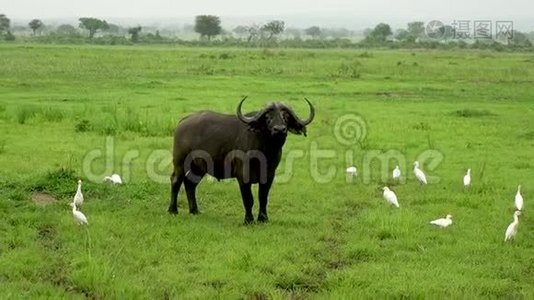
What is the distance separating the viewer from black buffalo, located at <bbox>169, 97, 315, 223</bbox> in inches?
361

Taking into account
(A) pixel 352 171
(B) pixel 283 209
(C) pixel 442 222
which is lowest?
(B) pixel 283 209

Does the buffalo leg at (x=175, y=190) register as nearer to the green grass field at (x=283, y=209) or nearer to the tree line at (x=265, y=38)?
the green grass field at (x=283, y=209)

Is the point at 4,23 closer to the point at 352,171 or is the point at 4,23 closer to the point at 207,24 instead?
the point at 207,24

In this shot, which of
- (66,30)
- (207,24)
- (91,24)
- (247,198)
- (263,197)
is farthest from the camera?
(66,30)

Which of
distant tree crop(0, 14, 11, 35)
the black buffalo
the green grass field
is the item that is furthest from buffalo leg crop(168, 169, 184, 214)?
distant tree crop(0, 14, 11, 35)

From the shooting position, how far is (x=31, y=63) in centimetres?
3675

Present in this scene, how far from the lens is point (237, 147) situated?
31.1ft

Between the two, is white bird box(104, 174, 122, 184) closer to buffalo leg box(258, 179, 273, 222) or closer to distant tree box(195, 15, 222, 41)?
buffalo leg box(258, 179, 273, 222)

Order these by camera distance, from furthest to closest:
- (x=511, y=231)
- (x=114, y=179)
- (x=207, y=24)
→ (x=207, y=24) < (x=114, y=179) < (x=511, y=231)

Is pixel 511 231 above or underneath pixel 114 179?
underneath

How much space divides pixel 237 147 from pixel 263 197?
2.42 ft

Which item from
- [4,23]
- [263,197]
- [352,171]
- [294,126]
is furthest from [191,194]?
[4,23]

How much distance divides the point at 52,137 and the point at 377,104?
11.2m

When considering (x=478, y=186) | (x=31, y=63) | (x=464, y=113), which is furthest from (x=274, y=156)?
(x=31, y=63)
